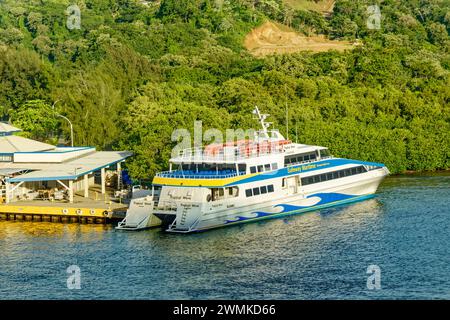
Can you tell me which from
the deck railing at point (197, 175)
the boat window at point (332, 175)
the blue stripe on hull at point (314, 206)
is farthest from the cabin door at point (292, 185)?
the deck railing at point (197, 175)

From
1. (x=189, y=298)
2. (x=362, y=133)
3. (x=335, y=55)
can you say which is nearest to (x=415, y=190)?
(x=362, y=133)

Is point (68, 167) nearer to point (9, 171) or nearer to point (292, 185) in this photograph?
point (9, 171)

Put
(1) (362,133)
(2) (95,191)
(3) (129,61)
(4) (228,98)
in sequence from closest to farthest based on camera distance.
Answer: (2) (95,191) < (1) (362,133) < (4) (228,98) < (3) (129,61)

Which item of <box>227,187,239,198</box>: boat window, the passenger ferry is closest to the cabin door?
the passenger ferry

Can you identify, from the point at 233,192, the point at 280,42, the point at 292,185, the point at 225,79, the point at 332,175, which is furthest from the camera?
the point at 280,42

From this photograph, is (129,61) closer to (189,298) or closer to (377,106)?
(377,106)

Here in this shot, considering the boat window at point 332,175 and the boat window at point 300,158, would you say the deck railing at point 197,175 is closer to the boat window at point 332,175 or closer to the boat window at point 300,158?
the boat window at point 300,158

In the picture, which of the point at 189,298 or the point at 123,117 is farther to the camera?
the point at 123,117

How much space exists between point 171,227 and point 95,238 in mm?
Answer: 5365

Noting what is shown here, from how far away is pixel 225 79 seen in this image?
11994cm

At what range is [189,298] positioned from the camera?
149 feet

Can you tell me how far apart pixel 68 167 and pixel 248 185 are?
16765mm

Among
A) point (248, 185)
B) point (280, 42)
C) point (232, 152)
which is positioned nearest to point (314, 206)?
point (248, 185)

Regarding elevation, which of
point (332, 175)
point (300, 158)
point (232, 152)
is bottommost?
point (332, 175)
